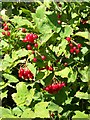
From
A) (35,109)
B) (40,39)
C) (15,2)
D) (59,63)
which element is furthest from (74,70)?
(15,2)

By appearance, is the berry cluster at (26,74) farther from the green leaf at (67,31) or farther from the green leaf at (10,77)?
the green leaf at (67,31)

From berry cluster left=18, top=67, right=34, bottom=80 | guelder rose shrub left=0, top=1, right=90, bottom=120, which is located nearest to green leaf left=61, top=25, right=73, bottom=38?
guelder rose shrub left=0, top=1, right=90, bottom=120

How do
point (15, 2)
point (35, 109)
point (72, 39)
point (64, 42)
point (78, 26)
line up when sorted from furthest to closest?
1. point (15, 2)
2. point (78, 26)
3. point (72, 39)
4. point (64, 42)
5. point (35, 109)

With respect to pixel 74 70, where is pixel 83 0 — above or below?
above

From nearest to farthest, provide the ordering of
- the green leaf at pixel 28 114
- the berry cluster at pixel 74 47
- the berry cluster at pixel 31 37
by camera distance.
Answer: the green leaf at pixel 28 114 < the berry cluster at pixel 74 47 < the berry cluster at pixel 31 37

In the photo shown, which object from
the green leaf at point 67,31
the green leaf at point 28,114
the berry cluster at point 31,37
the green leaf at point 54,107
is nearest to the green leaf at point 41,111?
the green leaf at point 28,114

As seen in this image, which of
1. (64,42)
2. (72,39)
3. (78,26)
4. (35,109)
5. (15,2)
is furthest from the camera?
(15,2)

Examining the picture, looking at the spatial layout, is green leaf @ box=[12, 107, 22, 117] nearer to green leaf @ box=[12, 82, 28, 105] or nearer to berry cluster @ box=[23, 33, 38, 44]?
green leaf @ box=[12, 82, 28, 105]

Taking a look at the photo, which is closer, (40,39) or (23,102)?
(23,102)

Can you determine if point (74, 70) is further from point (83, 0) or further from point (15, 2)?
point (15, 2)

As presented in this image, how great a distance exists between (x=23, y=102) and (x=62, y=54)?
355mm

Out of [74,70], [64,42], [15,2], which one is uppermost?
[15,2]

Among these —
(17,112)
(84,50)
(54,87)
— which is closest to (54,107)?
(54,87)

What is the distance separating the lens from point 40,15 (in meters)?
1.74
